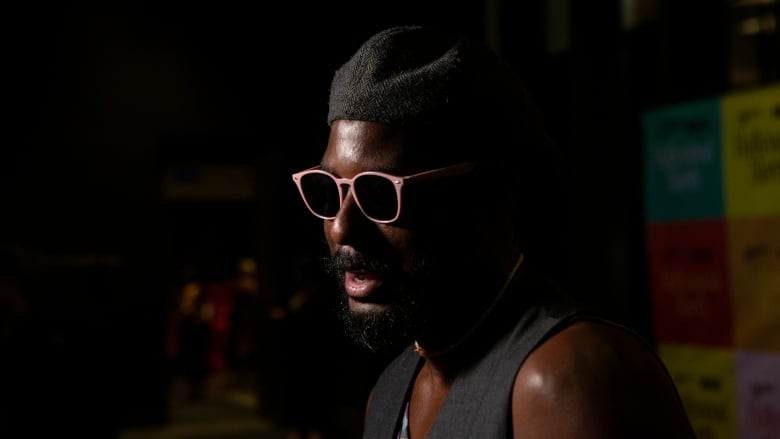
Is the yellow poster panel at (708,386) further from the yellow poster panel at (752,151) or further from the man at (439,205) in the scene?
the man at (439,205)

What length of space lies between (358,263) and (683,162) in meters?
2.95

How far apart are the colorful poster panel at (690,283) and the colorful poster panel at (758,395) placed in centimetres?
16

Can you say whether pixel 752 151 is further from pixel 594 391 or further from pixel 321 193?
pixel 594 391

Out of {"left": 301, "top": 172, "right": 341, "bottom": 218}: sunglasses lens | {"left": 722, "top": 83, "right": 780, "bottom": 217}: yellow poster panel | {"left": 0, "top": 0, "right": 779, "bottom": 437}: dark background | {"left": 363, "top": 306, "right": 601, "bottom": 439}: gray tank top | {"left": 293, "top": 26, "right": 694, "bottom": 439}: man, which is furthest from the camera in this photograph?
{"left": 0, "top": 0, "right": 779, "bottom": 437}: dark background

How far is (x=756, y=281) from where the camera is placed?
3637 mm

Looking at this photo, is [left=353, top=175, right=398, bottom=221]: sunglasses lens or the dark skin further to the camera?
[left=353, top=175, right=398, bottom=221]: sunglasses lens

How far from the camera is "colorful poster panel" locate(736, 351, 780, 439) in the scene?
3.52 m

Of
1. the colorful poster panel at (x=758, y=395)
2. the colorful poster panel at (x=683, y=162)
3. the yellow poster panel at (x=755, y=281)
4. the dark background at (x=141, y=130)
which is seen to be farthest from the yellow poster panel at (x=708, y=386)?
the dark background at (x=141, y=130)

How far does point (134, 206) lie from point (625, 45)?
5698 mm

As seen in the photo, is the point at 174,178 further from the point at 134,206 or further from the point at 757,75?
the point at 757,75

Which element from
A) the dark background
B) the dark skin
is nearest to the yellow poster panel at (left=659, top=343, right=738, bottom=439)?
the dark skin

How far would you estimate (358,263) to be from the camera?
55.7 inches

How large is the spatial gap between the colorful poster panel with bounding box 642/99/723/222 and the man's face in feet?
8.96

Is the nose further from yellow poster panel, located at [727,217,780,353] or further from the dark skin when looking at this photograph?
yellow poster panel, located at [727,217,780,353]
